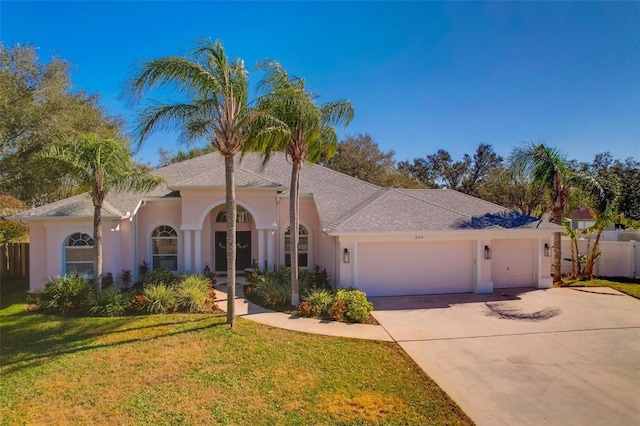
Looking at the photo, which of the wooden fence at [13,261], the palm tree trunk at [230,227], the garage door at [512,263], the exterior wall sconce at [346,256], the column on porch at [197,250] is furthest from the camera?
the wooden fence at [13,261]

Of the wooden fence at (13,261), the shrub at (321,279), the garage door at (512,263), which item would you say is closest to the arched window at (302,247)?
the shrub at (321,279)

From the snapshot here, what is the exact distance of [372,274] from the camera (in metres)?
13.5

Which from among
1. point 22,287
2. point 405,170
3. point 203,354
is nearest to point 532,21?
point 203,354

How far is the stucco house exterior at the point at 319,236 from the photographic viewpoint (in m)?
13.4

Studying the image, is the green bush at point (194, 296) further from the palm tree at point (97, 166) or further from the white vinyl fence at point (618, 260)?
the white vinyl fence at point (618, 260)

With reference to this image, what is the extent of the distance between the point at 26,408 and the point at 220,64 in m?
8.71

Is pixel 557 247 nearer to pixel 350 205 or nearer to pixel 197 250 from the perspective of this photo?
pixel 350 205

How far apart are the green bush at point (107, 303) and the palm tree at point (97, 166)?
36 centimetres

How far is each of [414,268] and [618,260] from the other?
40.9 feet

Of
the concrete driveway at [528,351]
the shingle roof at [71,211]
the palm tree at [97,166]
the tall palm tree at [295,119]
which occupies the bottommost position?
the concrete driveway at [528,351]

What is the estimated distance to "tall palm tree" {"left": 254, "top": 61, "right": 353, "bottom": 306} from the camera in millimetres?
10273

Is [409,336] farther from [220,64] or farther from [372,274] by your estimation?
[220,64]

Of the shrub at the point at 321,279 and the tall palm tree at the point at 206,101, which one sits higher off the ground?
the tall palm tree at the point at 206,101

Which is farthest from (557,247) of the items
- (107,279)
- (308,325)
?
(107,279)
